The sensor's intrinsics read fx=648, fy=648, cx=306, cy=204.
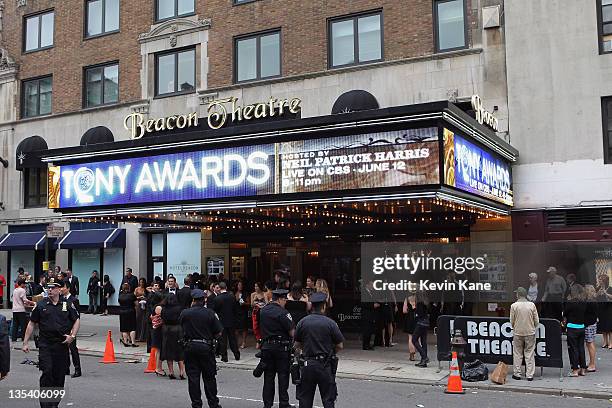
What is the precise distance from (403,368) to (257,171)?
17.3 ft

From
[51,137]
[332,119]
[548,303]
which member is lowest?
[548,303]

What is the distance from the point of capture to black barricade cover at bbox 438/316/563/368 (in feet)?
39.9

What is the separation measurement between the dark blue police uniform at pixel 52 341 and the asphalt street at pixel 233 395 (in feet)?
3.21

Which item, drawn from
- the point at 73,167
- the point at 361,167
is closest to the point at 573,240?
the point at 361,167

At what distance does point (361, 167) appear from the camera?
1330cm

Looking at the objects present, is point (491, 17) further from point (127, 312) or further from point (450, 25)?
point (127, 312)

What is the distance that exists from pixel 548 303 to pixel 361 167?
6852mm

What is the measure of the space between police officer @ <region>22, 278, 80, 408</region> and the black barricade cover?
7182 millimetres

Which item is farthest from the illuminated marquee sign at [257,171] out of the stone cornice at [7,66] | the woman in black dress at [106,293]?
the stone cornice at [7,66]

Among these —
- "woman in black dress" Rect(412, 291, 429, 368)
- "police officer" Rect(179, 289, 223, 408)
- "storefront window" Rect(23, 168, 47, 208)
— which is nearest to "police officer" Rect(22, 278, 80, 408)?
"police officer" Rect(179, 289, 223, 408)

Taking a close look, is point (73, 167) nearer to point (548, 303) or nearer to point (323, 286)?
point (323, 286)

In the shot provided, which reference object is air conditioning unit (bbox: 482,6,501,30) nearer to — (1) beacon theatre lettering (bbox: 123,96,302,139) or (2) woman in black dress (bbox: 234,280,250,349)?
(1) beacon theatre lettering (bbox: 123,96,302,139)

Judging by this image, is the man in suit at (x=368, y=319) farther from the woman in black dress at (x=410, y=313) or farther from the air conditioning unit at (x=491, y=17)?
the air conditioning unit at (x=491, y=17)

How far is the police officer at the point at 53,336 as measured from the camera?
919 cm
